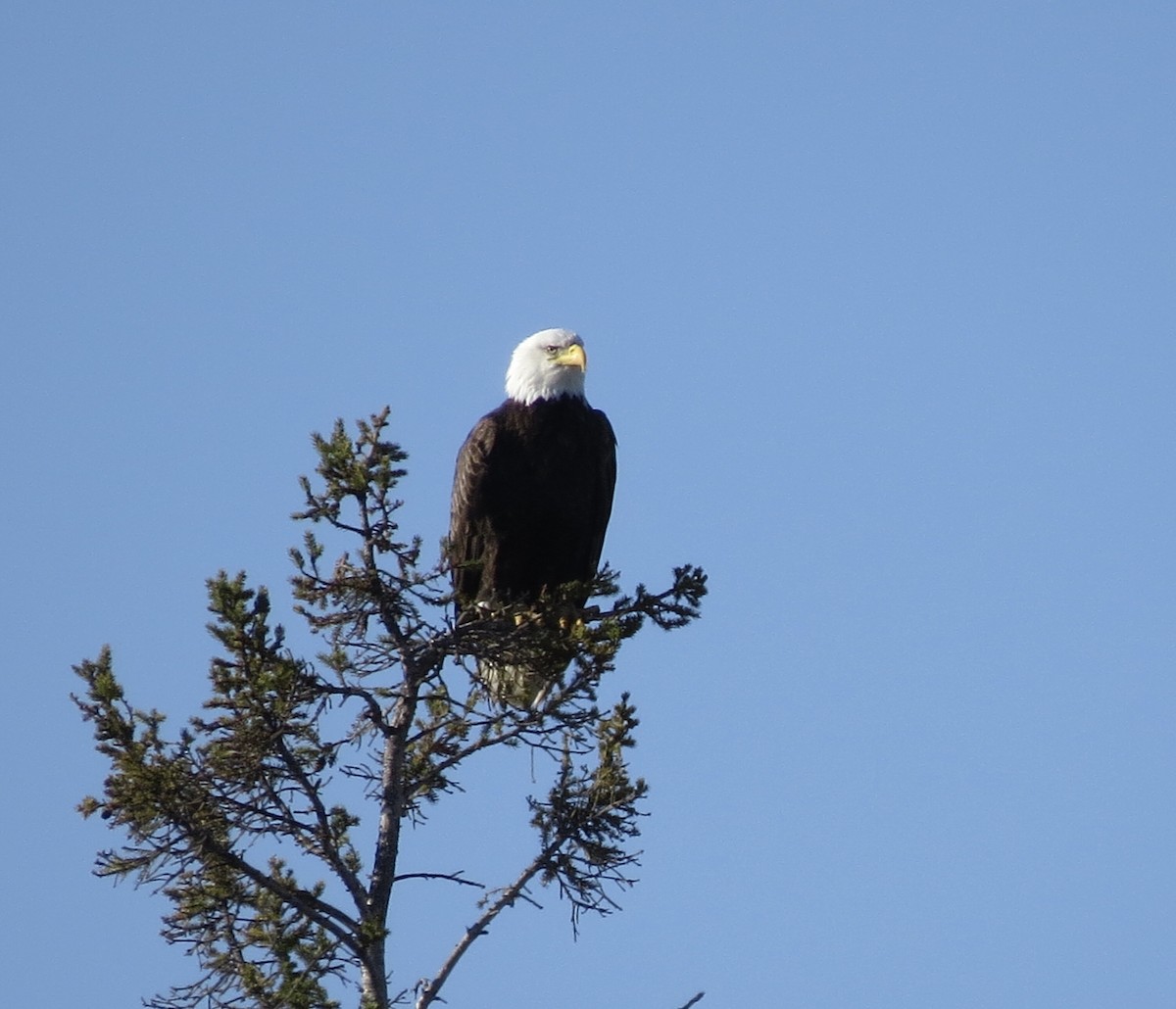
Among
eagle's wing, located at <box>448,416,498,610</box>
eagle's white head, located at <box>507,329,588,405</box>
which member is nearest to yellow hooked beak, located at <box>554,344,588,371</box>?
eagle's white head, located at <box>507,329,588,405</box>

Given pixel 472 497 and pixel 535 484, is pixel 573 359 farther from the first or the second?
pixel 472 497

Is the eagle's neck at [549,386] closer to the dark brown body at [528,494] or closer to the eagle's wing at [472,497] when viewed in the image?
the dark brown body at [528,494]

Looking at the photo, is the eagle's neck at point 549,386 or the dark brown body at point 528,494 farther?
the eagle's neck at point 549,386

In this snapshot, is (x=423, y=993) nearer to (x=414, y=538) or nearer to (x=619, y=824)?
(x=619, y=824)

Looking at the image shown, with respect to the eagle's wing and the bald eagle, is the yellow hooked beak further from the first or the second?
the eagle's wing

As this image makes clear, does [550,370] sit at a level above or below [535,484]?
above

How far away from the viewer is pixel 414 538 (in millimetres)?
7668

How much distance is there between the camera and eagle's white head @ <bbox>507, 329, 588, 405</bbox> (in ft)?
34.2

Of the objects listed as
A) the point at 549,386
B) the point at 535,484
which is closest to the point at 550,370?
the point at 549,386

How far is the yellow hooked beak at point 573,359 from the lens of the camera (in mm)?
10406

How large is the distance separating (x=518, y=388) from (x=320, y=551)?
3096 millimetres

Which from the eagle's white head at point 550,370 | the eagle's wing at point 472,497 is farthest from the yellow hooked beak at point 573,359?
the eagle's wing at point 472,497

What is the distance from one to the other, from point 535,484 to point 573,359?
0.76m

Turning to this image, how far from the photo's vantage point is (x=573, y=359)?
10.4 m
